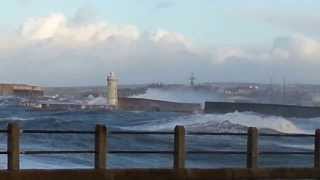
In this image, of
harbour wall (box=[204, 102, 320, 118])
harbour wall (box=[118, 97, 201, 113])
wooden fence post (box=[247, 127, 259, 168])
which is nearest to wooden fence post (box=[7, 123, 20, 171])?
wooden fence post (box=[247, 127, 259, 168])

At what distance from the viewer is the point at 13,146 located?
50.4ft

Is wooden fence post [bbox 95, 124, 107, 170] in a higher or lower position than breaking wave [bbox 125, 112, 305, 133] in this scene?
higher

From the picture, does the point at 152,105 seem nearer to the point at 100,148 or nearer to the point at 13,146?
the point at 100,148

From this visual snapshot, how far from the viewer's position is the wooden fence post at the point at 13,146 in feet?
50.2

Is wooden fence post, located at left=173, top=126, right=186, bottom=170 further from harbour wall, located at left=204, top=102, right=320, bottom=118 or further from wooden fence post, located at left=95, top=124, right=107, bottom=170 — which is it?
harbour wall, located at left=204, top=102, right=320, bottom=118

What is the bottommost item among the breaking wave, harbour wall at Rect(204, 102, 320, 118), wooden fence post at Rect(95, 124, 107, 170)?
the breaking wave

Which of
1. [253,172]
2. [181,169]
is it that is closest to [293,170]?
[253,172]

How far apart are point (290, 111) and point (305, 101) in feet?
253

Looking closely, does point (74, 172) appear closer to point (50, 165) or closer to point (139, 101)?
point (50, 165)

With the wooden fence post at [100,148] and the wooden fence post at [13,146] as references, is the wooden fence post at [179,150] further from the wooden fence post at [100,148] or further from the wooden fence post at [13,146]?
the wooden fence post at [13,146]

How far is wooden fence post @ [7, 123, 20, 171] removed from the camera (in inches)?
603

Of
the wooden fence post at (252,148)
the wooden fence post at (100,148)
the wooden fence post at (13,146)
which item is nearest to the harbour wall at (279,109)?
the wooden fence post at (252,148)

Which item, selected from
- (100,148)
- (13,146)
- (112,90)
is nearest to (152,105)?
(112,90)

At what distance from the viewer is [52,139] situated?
2063 inches
